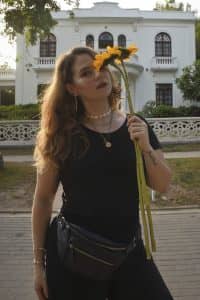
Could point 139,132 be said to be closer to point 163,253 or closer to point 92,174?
point 92,174

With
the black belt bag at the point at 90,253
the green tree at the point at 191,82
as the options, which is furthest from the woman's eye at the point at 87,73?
the green tree at the point at 191,82

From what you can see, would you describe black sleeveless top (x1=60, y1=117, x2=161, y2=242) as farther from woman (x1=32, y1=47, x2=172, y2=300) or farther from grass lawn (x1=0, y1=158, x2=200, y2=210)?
grass lawn (x1=0, y1=158, x2=200, y2=210)

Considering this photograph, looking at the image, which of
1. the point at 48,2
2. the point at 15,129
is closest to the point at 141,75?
the point at 15,129

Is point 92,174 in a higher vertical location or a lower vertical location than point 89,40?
lower

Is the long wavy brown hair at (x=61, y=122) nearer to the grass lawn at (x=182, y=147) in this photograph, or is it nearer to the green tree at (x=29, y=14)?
the green tree at (x=29, y=14)

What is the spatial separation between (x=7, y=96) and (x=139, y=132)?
34.3 m

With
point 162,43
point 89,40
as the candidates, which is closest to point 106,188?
point 89,40

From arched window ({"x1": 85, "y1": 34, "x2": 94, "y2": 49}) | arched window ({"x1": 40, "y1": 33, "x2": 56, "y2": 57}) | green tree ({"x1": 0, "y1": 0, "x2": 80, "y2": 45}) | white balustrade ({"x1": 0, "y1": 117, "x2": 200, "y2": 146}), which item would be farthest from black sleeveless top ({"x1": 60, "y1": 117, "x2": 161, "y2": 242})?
arched window ({"x1": 40, "y1": 33, "x2": 56, "y2": 57})

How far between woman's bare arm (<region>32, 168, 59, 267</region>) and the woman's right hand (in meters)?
0.06

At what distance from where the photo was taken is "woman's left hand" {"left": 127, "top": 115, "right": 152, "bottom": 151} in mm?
1958

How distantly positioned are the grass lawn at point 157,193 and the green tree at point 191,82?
54.9 feet

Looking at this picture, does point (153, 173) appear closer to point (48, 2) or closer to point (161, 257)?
point (161, 257)

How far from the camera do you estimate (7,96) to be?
35156mm

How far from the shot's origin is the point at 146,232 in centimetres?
197
